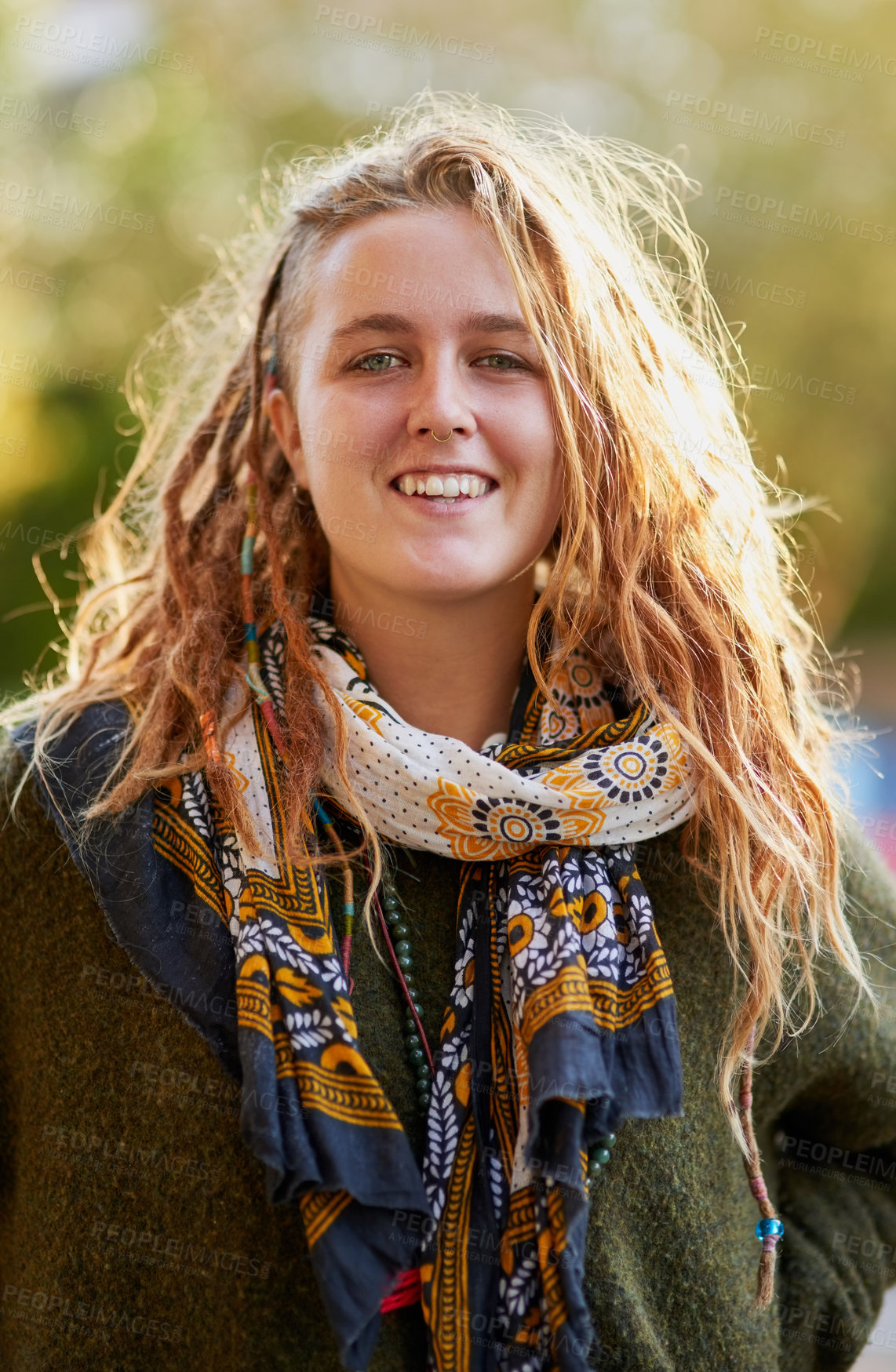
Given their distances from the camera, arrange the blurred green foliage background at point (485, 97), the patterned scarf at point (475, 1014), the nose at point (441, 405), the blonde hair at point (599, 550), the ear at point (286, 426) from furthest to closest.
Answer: the blurred green foliage background at point (485, 97)
the ear at point (286, 426)
the blonde hair at point (599, 550)
the nose at point (441, 405)
the patterned scarf at point (475, 1014)

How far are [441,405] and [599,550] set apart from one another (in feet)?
1.06

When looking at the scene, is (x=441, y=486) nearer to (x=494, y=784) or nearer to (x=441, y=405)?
(x=441, y=405)

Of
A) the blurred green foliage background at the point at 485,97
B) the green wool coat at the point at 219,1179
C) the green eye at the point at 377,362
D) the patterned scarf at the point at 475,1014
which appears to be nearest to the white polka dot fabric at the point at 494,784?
the patterned scarf at the point at 475,1014

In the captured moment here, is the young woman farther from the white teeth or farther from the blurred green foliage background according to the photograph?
the blurred green foliage background

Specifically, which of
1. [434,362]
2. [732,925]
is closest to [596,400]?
[434,362]

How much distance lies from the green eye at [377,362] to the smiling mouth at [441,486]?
0.16 m

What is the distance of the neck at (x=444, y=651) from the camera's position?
170 centimetres

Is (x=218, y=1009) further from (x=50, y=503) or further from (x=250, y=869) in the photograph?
(x=50, y=503)

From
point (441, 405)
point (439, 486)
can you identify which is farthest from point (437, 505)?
point (441, 405)

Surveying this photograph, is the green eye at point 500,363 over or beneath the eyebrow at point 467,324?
beneath

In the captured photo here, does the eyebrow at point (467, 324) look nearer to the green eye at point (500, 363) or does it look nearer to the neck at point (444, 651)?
the green eye at point (500, 363)

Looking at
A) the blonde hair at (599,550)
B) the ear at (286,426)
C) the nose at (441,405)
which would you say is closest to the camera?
the nose at (441,405)

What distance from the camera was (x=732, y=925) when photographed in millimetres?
1645

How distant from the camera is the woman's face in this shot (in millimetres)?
1533
